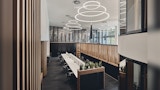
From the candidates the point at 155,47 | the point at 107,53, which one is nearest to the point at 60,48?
the point at 107,53

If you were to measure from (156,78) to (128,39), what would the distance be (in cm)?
81

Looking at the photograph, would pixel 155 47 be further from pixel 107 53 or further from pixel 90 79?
pixel 107 53

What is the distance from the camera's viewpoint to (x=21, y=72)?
3.70 ft

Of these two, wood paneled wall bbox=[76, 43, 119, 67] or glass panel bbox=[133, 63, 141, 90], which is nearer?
glass panel bbox=[133, 63, 141, 90]

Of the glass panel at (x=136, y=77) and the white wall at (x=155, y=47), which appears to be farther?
the glass panel at (x=136, y=77)

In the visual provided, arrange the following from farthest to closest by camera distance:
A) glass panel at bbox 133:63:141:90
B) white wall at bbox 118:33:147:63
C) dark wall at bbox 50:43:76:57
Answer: dark wall at bbox 50:43:76:57 → glass panel at bbox 133:63:141:90 → white wall at bbox 118:33:147:63

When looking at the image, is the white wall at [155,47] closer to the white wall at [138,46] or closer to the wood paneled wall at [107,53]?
A: the white wall at [138,46]

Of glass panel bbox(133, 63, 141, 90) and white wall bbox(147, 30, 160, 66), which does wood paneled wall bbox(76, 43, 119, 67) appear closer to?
glass panel bbox(133, 63, 141, 90)

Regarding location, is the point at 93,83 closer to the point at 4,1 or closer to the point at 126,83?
the point at 126,83

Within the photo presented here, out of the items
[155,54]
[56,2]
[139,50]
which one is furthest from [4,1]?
[56,2]

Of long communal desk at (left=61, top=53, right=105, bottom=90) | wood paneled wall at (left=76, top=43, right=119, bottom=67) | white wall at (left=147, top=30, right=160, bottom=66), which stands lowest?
long communal desk at (left=61, top=53, right=105, bottom=90)

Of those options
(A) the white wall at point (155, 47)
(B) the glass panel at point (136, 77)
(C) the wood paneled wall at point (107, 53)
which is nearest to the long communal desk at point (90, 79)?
(C) the wood paneled wall at point (107, 53)

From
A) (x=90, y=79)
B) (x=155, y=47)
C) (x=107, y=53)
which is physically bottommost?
(x=90, y=79)

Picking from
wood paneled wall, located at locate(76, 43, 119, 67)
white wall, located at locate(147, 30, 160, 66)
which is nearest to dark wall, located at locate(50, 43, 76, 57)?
wood paneled wall, located at locate(76, 43, 119, 67)
